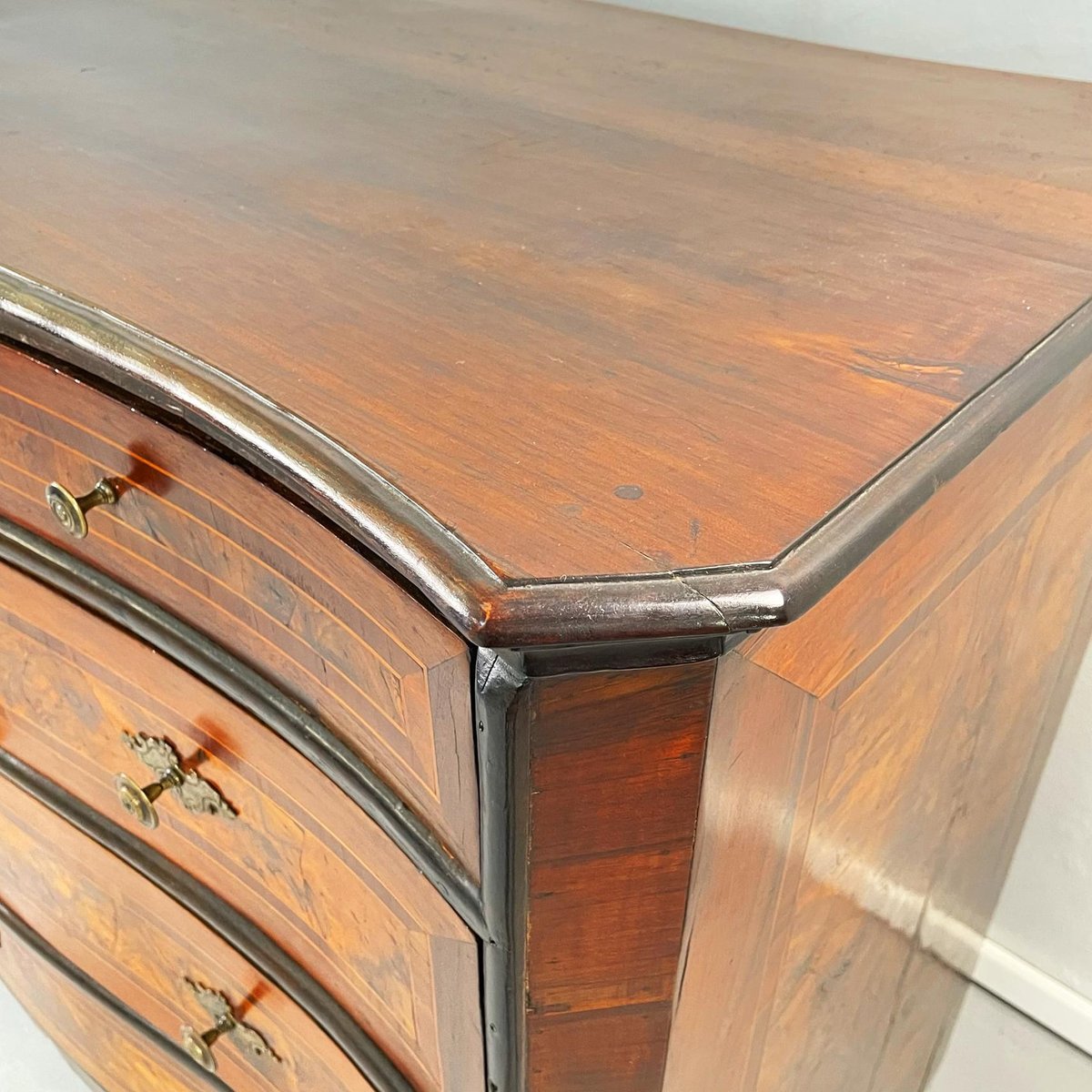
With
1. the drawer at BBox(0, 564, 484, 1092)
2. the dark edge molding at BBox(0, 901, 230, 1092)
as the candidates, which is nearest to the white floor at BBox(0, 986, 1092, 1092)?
the dark edge molding at BBox(0, 901, 230, 1092)

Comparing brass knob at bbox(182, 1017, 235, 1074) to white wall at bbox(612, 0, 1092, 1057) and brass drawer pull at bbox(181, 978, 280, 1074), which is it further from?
white wall at bbox(612, 0, 1092, 1057)

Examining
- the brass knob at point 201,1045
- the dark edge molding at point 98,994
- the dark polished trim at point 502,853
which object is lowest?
the dark polished trim at point 502,853

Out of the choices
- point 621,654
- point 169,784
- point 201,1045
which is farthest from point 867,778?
point 201,1045

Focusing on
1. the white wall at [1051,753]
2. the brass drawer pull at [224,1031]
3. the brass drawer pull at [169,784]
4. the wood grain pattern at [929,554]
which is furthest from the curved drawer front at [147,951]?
the white wall at [1051,753]

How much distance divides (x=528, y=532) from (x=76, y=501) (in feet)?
0.93

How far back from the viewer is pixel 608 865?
1.50 ft

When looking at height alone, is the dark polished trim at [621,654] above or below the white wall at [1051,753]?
below

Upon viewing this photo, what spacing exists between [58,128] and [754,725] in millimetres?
541

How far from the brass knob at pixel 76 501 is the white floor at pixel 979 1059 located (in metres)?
0.81

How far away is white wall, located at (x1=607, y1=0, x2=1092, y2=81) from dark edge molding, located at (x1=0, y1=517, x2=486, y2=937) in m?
0.71

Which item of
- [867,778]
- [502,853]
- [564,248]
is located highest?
[564,248]

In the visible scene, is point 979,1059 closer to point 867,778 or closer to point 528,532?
point 867,778

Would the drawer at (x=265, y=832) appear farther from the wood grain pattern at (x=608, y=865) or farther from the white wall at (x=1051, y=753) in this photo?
the white wall at (x=1051, y=753)

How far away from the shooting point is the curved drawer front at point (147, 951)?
0.73 metres
